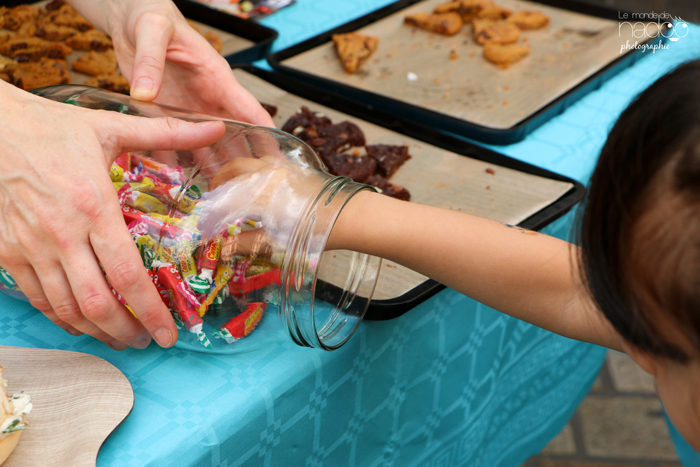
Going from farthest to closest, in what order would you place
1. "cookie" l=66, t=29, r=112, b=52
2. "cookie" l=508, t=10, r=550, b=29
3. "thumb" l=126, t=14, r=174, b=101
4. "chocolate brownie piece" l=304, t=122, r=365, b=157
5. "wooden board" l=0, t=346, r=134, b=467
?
"cookie" l=508, t=10, r=550, b=29, "cookie" l=66, t=29, r=112, b=52, "chocolate brownie piece" l=304, t=122, r=365, b=157, "thumb" l=126, t=14, r=174, b=101, "wooden board" l=0, t=346, r=134, b=467

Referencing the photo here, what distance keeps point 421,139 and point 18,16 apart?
1229 millimetres

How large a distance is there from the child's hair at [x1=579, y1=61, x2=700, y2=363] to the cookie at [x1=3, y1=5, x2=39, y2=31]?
5.51ft

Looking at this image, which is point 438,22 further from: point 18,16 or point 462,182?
point 18,16

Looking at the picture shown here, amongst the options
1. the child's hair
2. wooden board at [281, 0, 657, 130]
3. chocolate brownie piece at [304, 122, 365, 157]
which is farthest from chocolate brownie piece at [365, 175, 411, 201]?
the child's hair

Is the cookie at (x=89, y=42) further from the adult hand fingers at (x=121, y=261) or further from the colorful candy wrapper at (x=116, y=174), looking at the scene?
the adult hand fingers at (x=121, y=261)

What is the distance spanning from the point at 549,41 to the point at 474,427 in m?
1.25

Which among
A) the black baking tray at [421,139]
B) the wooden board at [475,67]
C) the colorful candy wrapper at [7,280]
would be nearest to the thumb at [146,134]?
the colorful candy wrapper at [7,280]

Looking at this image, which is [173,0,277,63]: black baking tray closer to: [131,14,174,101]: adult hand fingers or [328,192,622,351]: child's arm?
[131,14,174,101]: adult hand fingers

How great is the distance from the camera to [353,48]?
5.27ft

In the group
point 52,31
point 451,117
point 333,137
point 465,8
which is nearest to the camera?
point 333,137

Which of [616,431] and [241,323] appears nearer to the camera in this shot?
[241,323]

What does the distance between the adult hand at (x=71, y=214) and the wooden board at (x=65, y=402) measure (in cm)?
6

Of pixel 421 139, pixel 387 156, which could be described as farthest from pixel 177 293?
pixel 421 139

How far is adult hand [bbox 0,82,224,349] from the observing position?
0.57 m
